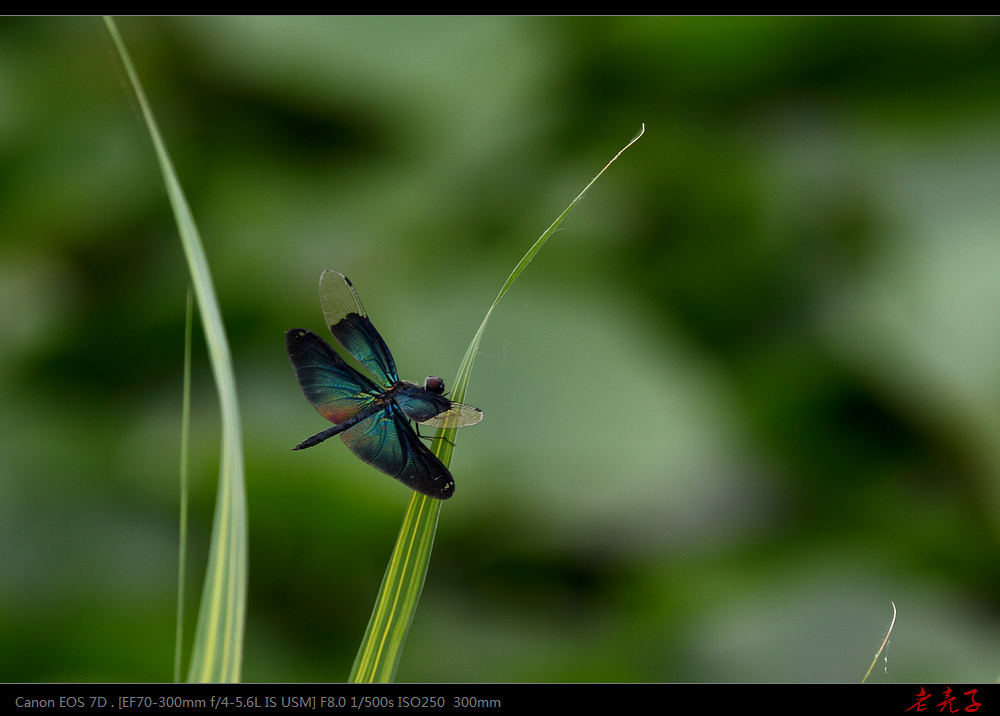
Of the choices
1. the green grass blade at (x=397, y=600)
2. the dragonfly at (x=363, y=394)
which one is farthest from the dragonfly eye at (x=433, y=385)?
the green grass blade at (x=397, y=600)

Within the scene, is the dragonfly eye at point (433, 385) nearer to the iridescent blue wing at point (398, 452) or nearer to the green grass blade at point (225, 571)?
the iridescent blue wing at point (398, 452)

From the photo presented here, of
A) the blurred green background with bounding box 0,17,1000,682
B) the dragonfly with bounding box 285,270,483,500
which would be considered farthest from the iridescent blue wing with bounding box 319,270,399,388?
the blurred green background with bounding box 0,17,1000,682

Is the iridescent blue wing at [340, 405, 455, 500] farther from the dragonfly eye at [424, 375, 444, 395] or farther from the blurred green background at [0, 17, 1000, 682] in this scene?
the blurred green background at [0, 17, 1000, 682]

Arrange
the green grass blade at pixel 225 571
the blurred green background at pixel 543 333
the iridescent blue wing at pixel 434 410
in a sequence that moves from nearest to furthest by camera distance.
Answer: the green grass blade at pixel 225 571 < the iridescent blue wing at pixel 434 410 < the blurred green background at pixel 543 333

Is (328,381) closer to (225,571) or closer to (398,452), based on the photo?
(398,452)

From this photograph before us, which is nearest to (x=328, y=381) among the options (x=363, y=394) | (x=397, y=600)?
(x=363, y=394)
